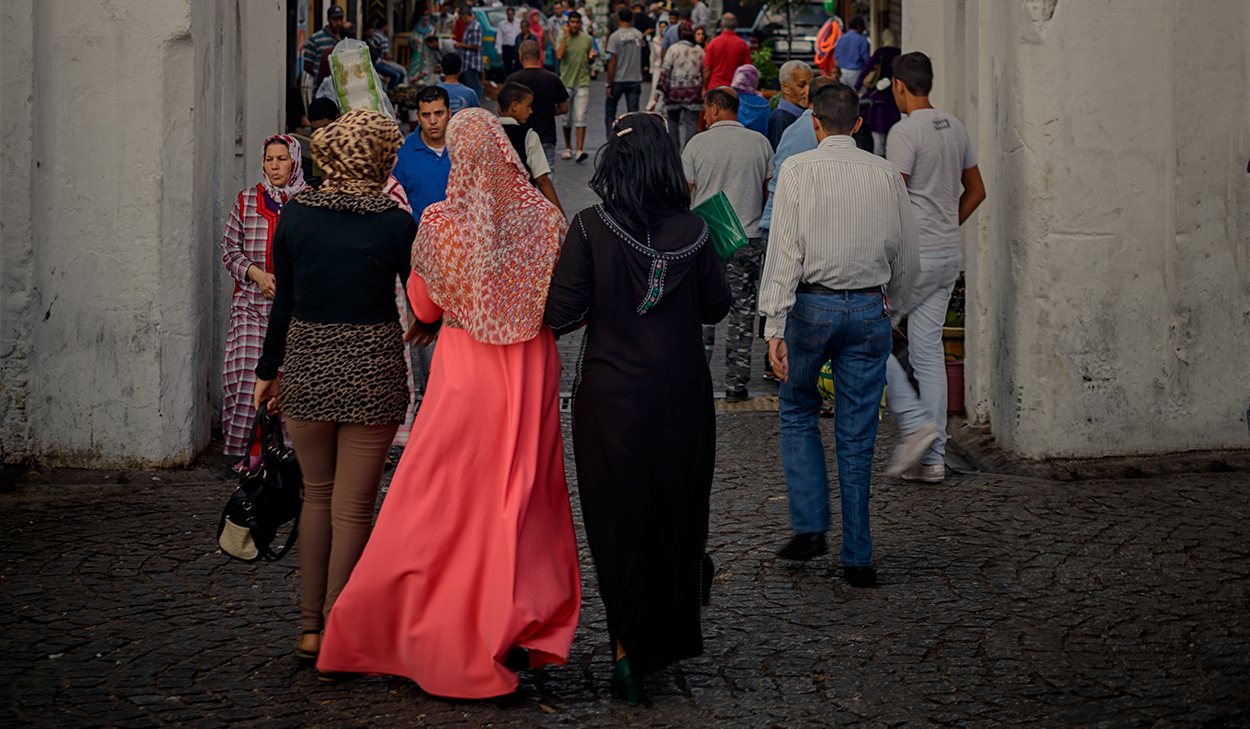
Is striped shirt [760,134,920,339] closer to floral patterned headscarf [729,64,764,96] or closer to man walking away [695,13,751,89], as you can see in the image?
floral patterned headscarf [729,64,764,96]

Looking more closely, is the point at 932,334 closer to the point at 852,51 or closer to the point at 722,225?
the point at 722,225

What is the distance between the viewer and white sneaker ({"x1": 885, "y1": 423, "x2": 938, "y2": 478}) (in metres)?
6.27

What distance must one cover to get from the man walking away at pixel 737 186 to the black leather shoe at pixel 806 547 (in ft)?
10.7

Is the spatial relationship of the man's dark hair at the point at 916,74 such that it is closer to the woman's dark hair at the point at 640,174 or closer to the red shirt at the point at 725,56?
the woman's dark hair at the point at 640,174

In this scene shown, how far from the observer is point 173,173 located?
6914 mm

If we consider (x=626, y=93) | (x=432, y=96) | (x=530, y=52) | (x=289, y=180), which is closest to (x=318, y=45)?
(x=530, y=52)

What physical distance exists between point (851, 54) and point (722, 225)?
15918 mm

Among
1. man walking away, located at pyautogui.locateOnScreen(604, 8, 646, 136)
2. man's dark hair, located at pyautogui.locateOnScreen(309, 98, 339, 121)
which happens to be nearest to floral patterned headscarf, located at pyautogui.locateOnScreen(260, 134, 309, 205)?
man's dark hair, located at pyautogui.locateOnScreen(309, 98, 339, 121)

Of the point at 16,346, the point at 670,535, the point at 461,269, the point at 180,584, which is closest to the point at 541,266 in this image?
the point at 461,269

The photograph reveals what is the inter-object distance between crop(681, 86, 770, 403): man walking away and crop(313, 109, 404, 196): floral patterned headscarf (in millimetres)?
4482

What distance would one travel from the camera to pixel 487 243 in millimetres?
4109

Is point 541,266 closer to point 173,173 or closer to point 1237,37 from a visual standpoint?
point 173,173

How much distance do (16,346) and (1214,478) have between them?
243 inches

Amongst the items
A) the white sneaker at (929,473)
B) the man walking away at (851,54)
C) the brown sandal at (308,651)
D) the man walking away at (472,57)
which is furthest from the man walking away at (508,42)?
the brown sandal at (308,651)
